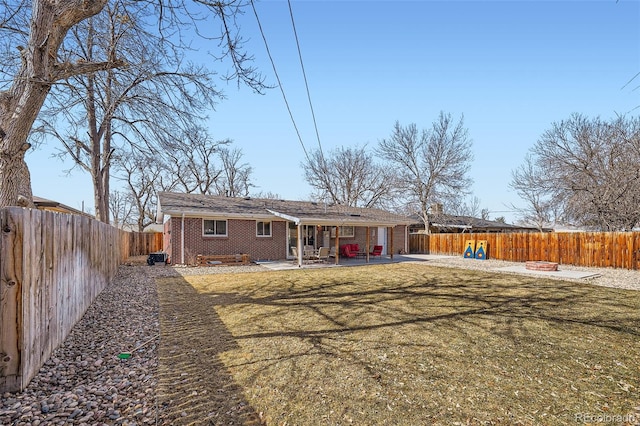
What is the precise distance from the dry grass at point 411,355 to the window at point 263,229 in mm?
9771

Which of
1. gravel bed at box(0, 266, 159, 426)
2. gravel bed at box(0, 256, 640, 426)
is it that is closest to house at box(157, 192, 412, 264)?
gravel bed at box(0, 256, 640, 426)

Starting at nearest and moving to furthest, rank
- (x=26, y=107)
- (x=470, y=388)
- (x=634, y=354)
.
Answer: (x=470, y=388) < (x=634, y=354) < (x=26, y=107)

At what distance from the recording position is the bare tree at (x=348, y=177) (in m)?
37.8

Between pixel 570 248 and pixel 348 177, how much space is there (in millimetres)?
24775

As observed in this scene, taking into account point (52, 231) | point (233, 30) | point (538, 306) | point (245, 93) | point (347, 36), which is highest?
point (347, 36)

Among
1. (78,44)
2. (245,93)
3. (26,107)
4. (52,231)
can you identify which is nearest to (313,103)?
(245,93)

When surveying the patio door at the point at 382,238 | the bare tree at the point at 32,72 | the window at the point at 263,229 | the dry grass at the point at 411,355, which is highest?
the bare tree at the point at 32,72

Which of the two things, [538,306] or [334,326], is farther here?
[538,306]

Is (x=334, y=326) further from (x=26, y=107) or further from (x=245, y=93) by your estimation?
(x=26, y=107)

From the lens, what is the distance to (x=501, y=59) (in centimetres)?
1133

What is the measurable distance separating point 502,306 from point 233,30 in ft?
27.4

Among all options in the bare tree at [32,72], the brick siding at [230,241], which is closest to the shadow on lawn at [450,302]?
the bare tree at [32,72]

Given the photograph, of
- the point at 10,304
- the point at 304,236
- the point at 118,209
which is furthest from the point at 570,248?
the point at 118,209

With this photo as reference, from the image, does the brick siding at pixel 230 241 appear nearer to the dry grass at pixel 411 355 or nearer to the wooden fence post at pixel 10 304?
the dry grass at pixel 411 355
